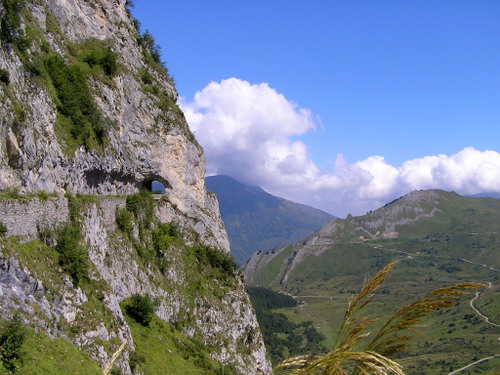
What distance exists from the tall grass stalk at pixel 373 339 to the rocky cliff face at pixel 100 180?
16905 mm

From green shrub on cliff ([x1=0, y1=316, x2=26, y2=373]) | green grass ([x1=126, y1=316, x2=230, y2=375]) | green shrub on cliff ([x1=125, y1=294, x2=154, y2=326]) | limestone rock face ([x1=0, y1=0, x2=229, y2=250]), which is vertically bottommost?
green grass ([x1=126, y1=316, x2=230, y2=375])

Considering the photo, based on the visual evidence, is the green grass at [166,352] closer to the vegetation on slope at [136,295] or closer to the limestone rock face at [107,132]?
the vegetation on slope at [136,295]

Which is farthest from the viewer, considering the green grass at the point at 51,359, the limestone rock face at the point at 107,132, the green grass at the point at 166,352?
the green grass at the point at 166,352

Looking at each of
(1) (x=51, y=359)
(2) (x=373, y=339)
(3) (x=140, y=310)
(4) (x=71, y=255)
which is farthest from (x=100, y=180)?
(2) (x=373, y=339)

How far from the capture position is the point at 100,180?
35562 millimetres

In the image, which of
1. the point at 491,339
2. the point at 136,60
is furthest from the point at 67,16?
the point at 491,339

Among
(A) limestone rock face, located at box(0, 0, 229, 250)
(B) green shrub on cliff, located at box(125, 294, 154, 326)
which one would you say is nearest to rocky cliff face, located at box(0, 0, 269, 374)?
(A) limestone rock face, located at box(0, 0, 229, 250)

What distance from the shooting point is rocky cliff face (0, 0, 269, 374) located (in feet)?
69.7

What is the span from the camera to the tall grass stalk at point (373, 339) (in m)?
4.28

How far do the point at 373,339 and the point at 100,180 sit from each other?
34896 mm

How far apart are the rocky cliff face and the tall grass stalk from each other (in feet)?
55.5

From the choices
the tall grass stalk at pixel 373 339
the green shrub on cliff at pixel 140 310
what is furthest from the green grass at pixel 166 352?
the tall grass stalk at pixel 373 339

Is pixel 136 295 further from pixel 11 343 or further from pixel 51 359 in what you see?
pixel 11 343

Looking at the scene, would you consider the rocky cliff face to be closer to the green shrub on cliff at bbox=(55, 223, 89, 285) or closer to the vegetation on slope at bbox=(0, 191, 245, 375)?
the vegetation on slope at bbox=(0, 191, 245, 375)
